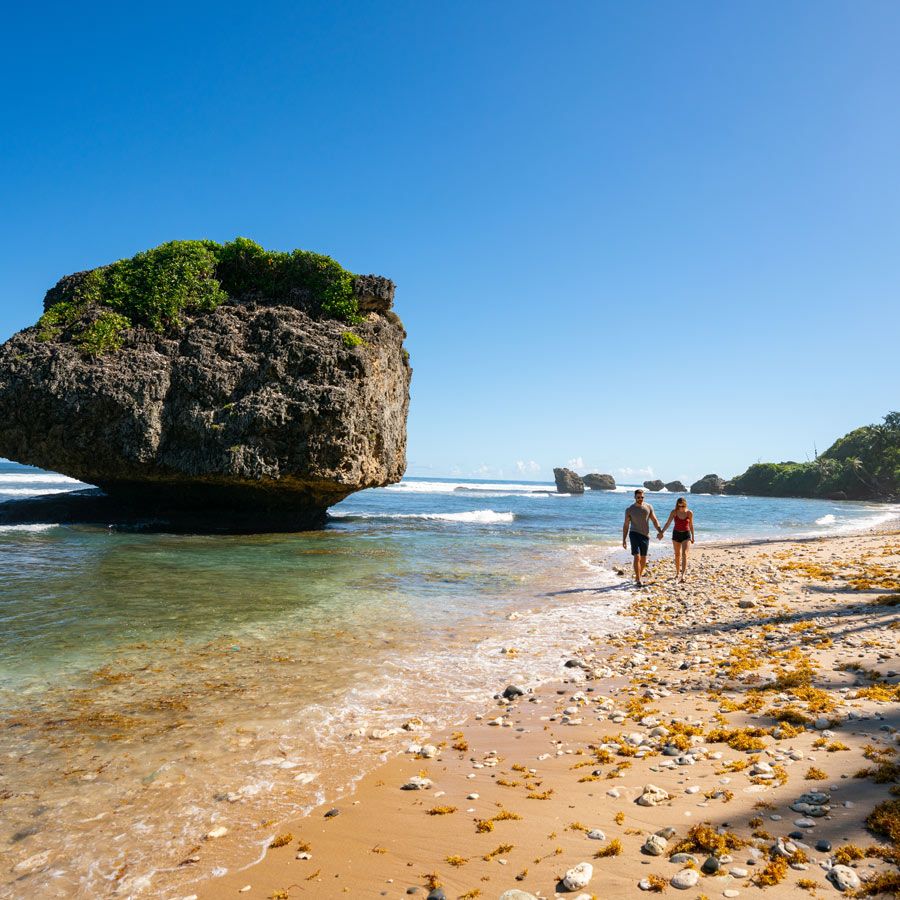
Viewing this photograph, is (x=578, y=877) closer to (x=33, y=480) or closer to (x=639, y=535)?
(x=639, y=535)

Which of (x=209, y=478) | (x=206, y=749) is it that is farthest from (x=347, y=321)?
(x=206, y=749)

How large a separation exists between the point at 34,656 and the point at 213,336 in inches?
715

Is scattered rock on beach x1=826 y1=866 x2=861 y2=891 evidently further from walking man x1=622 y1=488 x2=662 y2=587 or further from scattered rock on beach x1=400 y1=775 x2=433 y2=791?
walking man x1=622 y1=488 x2=662 y2=587

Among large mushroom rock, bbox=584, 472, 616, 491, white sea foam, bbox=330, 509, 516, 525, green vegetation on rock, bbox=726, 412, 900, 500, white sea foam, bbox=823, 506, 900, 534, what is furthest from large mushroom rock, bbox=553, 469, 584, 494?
white sea foam, bbox=330, 509, 516, 525

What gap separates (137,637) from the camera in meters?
8.99

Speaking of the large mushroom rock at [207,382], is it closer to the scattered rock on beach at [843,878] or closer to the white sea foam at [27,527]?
the white sea foam at [27,527]

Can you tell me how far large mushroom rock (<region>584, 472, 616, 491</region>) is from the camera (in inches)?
4710

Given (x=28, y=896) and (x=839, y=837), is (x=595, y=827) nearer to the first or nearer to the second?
(x=839, y=837)

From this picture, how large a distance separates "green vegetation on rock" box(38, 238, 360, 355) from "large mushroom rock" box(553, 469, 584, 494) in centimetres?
8321

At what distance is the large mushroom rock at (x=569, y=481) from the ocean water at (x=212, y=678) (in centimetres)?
8799

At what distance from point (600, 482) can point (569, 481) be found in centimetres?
1953

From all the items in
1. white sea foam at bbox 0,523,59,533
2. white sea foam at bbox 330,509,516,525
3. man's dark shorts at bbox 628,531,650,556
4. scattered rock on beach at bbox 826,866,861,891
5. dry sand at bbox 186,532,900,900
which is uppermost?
man's dark shorts at bbox 628,531,650,556

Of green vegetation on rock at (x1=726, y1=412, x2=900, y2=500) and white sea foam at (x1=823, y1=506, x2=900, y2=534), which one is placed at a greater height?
green vegetation on rock at (x1=726, y1=412, x2=900, y2=500)

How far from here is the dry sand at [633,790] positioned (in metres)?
3.35
